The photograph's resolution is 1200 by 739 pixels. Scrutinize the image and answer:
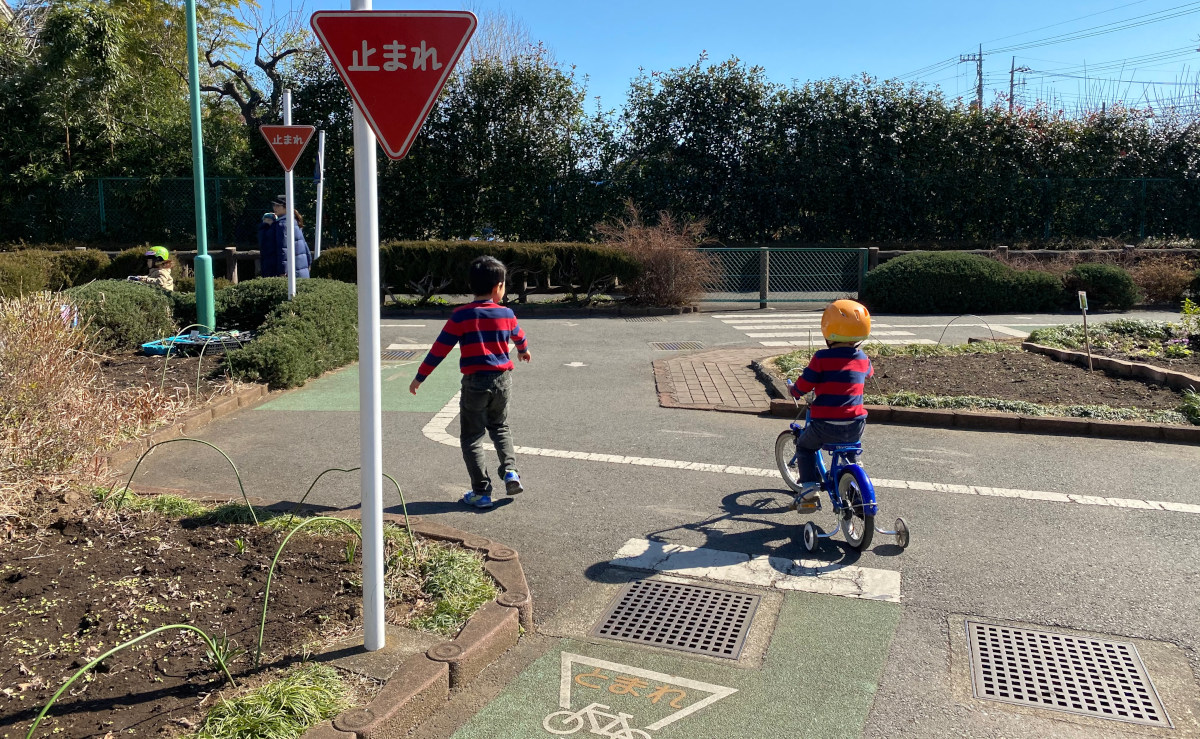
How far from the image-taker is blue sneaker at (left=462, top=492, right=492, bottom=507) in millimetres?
6020

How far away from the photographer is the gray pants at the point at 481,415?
6.00m

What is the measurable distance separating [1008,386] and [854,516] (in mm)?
5094

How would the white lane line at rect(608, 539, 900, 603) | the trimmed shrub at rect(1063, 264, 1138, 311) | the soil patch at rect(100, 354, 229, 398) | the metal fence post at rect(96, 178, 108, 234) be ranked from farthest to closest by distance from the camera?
the metal fence post at rect(96, 178, 108, 234)
the trimmed shrub at rect(1063, 264, 1138, 311)
the soil patch at rect(100, 354, 229, 398)
the white lane line at rect(608, 539, 900, 603)

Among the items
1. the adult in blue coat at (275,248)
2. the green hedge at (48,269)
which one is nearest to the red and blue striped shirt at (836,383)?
the adult in blue coat at (275,248)

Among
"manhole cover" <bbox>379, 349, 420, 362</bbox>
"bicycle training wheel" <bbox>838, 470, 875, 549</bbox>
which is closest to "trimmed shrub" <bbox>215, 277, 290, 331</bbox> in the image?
"manhole cover" <bbox>379, 349, 420, 362</bbox>

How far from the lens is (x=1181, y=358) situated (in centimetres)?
1054

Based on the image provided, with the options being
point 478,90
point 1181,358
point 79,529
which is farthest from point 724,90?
point 79,529

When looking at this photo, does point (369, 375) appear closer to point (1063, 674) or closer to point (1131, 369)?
point (1063, 674)

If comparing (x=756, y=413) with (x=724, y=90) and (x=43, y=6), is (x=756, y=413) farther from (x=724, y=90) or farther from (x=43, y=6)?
(x=43, y=6)

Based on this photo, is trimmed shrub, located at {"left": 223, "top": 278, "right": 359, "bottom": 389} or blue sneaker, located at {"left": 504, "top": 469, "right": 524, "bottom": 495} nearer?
blue sneaker, located at {"left": 504, "top": 469, "right": 524, "bottom": 495}

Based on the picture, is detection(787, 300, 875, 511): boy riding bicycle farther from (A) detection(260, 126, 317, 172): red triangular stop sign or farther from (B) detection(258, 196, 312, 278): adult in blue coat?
(B) detection(258, 196, 312, 278): adult in blue coat

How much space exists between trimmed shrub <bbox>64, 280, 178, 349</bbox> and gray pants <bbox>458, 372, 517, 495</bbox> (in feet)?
17.9

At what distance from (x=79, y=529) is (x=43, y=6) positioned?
3126cm

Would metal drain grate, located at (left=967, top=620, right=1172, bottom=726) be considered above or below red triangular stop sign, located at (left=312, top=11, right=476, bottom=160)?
below
